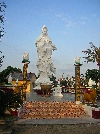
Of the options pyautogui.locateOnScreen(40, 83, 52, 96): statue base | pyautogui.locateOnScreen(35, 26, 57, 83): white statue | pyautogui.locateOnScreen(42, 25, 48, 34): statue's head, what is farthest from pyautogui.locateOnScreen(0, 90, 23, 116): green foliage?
pyautogui.locateOnScreen(42, 25, 48, 34): statue's head

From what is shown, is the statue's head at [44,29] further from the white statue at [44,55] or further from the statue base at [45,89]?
the statue base at [45,89]

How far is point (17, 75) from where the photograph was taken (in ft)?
123

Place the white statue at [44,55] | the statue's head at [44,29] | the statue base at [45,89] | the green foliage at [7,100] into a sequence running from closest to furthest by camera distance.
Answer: the green foliage at [7,100] → the statue base at [45,89] → the white statue at [44,55] → the statue's head at [44,29]

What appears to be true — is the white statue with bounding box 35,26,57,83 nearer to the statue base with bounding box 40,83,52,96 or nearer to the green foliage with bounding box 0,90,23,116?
the statue base with bounding box 40,83,52,96

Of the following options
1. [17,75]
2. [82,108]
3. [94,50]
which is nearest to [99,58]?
[94,50]

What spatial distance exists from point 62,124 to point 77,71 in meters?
6.82

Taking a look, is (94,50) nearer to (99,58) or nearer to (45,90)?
(99,58)

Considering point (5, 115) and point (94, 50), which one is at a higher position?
point (94, 50)

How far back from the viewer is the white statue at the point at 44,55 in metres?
24.7

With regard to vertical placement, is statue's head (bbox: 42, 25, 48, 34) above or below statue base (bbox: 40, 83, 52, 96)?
above

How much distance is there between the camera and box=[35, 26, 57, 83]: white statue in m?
24.7

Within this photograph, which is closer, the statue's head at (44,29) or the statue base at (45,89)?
the statue base at (45,89)

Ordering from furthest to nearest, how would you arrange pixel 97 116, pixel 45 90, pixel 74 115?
pixel 45 90, pixel 74 115, pixel 97 116

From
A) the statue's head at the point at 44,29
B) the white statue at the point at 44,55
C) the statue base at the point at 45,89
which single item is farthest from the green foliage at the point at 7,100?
the statue's head at the point at 44,29
